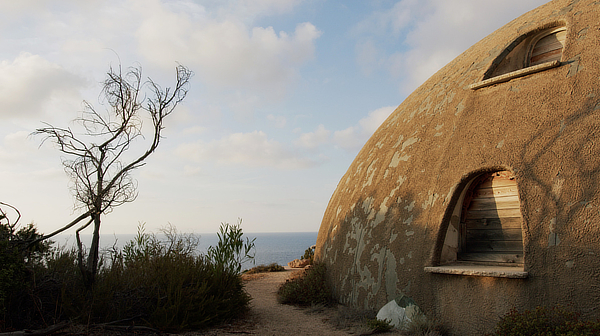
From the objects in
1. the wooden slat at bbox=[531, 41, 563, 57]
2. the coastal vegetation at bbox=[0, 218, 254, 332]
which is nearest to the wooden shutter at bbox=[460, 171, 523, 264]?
the wooden slat at bbox=[531, 41, 563, 57]

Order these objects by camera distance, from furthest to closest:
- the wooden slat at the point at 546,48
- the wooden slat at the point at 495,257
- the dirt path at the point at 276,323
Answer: the dirt path at the point at 276,323
the wooden slat at the point at 546,48
the wooden slat at the point at 495,257

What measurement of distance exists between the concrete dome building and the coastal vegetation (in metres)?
2.86

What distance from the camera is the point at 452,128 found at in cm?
733

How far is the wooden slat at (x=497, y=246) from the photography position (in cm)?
622

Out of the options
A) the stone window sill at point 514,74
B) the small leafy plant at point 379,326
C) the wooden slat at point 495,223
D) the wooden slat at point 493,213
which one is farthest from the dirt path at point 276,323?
the stone window sill at point 514,74

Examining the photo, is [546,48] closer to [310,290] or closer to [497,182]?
[497,182]

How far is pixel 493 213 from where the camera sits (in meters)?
6.58

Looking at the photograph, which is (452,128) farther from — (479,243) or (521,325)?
(521,325)

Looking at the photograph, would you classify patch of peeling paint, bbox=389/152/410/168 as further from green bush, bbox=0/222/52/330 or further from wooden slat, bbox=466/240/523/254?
green bush, bbox=0/222/52/330

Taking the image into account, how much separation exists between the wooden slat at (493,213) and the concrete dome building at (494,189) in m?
0.02

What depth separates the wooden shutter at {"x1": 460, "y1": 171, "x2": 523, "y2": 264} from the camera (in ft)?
20.6

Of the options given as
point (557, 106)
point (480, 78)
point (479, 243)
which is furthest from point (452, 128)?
point (479, 243)

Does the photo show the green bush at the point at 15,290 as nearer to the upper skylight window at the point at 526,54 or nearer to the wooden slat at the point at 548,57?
the upper skylight window at the point at 526,54

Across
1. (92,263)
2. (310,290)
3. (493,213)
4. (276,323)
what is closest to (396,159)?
(493,213)
